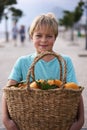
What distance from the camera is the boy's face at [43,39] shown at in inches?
143

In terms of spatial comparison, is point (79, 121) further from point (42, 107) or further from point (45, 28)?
point (45, 28)

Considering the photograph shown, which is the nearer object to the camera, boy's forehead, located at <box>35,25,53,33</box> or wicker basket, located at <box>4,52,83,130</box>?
wicker basket, located at <box>4,52,83,130</box>

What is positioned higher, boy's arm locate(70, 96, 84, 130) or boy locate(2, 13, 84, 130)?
boy locate(2, 13, 84, 130)

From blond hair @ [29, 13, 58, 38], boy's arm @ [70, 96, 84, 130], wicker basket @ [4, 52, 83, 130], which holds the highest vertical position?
blond hair @ [29, 13, 58, 38]

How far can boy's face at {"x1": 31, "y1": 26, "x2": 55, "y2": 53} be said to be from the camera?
11.9ft

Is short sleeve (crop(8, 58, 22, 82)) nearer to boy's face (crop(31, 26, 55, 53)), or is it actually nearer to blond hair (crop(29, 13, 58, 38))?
boy's face (crop(31, 26, 55, 53))

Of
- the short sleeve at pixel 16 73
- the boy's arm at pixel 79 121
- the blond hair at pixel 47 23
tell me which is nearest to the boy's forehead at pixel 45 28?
the blond hair at pixel 47 23

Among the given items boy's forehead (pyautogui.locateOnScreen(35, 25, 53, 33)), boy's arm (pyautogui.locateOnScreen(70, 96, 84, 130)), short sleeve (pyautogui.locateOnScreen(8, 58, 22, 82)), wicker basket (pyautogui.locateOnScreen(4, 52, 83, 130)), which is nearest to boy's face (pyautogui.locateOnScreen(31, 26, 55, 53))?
boy's forehead (pyautogui.locateOnScreen(35, 25, 53, 33))

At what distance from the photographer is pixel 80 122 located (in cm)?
344

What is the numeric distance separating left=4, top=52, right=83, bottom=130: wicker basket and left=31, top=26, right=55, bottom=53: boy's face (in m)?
0.40

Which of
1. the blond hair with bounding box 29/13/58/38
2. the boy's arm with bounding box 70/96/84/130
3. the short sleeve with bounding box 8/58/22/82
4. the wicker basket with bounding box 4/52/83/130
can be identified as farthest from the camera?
the short sleeve with bounding box 8/58/22/82

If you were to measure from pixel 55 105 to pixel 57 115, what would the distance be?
Answer: 0.30ft

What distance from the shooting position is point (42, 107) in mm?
3189

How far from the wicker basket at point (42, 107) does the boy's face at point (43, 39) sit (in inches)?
15.9
